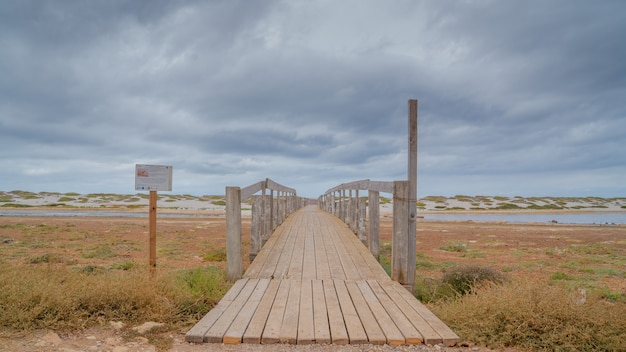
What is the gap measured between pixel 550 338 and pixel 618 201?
3652 inches

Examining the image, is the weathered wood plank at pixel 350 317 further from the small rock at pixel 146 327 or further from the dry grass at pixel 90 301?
the small rock at pixel 146 327

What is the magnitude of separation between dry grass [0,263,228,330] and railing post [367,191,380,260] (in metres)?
3.27

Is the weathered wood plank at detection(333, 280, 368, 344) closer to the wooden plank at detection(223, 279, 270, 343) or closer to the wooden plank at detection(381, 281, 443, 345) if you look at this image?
the wooden plank at detection(381, 281, 443, 345)

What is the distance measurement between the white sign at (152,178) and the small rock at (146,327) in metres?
2.59

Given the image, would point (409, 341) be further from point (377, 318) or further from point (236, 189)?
point (236, 189)

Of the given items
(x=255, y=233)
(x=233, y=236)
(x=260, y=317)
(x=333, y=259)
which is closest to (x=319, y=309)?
(x=260, y=317)

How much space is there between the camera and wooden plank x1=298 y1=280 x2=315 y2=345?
3172mm

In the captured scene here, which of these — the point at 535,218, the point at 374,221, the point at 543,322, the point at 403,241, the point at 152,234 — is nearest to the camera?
the point at 543,322

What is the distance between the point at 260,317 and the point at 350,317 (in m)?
0.88

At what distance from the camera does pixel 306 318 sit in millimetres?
3621

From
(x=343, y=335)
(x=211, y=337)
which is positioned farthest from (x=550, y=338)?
(x=211, y=337)

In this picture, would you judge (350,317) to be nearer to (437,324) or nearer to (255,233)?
(437,324)

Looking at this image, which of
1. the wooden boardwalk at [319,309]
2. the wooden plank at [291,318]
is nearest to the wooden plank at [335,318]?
the wooden boardwalk at [319,309]

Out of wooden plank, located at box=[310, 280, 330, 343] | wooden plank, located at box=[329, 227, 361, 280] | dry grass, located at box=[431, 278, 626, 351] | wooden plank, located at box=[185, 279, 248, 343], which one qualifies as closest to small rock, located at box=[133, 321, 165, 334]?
wooden plank, located at box=[185, 279, 248, 343]
